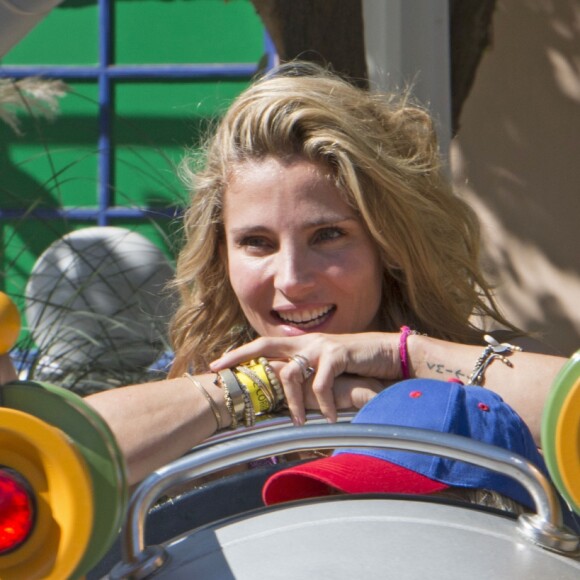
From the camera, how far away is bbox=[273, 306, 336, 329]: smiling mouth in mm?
2141

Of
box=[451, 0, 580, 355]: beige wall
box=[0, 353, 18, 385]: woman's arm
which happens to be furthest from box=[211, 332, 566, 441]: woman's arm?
box=[451, 0, 580, 355]: beige wall

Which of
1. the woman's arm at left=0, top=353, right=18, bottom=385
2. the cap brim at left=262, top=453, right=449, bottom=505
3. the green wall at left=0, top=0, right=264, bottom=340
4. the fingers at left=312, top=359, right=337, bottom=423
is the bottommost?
the cap brim at left=262, top=453, right=449, bottom=505

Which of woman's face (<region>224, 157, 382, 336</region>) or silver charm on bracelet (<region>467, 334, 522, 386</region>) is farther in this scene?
woman's face (<region>224, 157, 382, 336</region>)

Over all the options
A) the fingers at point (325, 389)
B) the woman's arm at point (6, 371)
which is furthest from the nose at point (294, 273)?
the woman's arm at point (6, 371)

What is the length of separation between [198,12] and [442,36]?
2756 mm

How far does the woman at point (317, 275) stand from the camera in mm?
1923

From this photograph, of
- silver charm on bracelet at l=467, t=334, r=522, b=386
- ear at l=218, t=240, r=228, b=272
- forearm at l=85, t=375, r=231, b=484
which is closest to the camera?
forearm at l=85, t=375, r=231, b=484

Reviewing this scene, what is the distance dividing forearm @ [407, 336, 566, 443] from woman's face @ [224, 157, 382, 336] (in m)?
0.18

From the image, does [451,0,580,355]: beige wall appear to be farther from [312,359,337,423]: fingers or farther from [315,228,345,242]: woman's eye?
[312,359,337,423]: fingers

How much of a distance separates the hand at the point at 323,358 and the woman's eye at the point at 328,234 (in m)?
0.22

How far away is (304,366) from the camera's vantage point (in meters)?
1.94

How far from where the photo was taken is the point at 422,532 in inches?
39.6

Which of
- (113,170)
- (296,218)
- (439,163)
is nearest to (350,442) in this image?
(296,218)

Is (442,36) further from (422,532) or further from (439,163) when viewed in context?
(422,532)
